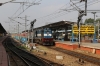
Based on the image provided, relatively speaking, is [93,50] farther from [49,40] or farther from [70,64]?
[49,40]

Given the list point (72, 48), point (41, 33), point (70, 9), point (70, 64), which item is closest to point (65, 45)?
point (72, 48)

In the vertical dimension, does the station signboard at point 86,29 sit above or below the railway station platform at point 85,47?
above

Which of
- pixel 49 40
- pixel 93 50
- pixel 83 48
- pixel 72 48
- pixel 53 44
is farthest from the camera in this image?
pixel 53 44

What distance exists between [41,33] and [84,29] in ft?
37.4

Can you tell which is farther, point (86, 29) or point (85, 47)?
point (86, 29)

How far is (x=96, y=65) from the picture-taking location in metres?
17.4

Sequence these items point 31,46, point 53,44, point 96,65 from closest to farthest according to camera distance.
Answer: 1. point 96,65
2. point 31,46
3. point 53,44

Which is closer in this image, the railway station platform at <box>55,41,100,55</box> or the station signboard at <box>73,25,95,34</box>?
the railway station platform at <box>55,41,100,55</box>

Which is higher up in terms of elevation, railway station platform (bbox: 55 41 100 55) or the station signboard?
the station signboard

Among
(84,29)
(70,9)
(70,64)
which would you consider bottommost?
(70,64)

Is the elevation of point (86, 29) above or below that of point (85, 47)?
above

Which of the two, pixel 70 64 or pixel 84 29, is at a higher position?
pixel 84 29

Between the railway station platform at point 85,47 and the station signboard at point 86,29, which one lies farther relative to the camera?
the station signboard at point 86,29

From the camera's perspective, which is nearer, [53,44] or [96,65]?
[96,65]
